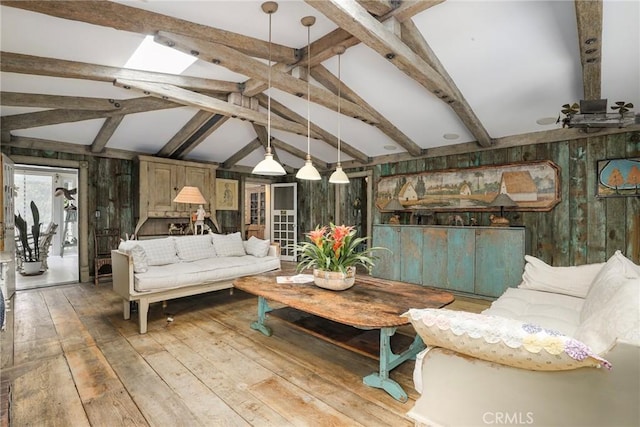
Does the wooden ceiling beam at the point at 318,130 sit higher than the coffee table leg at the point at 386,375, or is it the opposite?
the wooden ceiling beam at the point at 318,130

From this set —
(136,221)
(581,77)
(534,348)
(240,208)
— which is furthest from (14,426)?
(240,208)

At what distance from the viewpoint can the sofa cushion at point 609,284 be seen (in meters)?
1.63

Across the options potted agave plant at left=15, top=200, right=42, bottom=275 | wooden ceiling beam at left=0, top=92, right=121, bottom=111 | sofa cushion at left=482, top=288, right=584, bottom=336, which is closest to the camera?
sofa cushion at left=482, top=288, right=584, bottom=336

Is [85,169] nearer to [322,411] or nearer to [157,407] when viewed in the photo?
[157,407]

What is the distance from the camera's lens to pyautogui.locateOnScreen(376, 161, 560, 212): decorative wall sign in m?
4.24

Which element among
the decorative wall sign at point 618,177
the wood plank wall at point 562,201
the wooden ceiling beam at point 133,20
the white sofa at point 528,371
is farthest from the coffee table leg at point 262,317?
the decorative wall sign at point 618,177

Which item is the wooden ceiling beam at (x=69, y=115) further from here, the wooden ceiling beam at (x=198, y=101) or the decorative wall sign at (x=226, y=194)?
the decorative wall sign at (x=226, y=194)

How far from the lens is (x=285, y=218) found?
7676 mm

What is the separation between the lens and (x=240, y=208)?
24.1ft

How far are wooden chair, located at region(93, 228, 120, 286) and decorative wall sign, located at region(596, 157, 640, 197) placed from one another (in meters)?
7.54

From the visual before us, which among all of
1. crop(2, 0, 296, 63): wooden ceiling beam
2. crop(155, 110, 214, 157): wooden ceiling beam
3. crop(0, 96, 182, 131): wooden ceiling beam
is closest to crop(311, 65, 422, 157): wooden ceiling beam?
crop(2, 0, 296, 63): wooden ceiling beam

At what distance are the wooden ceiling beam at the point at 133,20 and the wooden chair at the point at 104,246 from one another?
422 centimetres

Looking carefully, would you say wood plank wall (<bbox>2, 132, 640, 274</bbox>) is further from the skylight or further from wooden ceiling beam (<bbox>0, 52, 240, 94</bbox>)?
the skylight

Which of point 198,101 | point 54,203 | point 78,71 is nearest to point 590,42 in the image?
point 198,101
